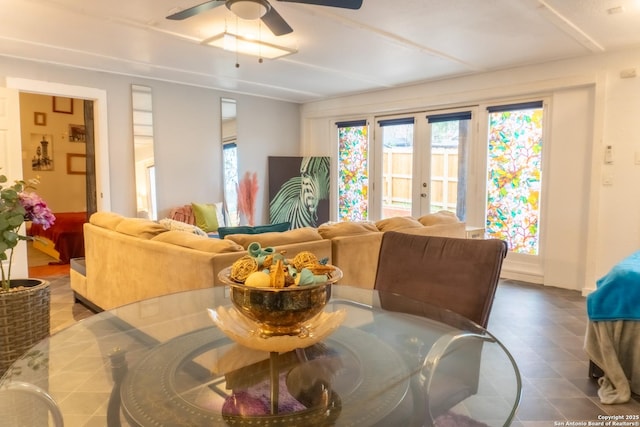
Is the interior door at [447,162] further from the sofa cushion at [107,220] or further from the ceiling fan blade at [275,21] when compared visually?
the sofa cushion at [107,220]

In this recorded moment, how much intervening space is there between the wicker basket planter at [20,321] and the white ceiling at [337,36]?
2101 millimetres

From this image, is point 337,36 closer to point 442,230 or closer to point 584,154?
point 442,230

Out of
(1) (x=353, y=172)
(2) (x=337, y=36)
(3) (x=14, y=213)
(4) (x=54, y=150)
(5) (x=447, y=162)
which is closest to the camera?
(3) (x=14, y=213)

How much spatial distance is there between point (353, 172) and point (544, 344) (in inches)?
175

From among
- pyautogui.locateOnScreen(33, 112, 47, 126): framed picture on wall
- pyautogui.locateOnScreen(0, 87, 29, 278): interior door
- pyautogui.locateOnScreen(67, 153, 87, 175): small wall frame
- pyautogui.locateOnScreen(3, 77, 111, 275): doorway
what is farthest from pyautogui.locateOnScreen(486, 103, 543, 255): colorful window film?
pyautogui.locateOnScreen(33, 112, 47, 126): framed picture on wall

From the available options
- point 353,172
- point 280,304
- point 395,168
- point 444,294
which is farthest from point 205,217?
point 280,304

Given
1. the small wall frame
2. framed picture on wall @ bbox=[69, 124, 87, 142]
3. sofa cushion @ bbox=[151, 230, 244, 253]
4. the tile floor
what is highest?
framed picture on wall @ bbox=[69, 124, 87, 142]

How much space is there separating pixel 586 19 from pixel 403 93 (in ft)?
9.09

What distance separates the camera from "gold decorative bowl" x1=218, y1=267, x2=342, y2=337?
1.18 meters

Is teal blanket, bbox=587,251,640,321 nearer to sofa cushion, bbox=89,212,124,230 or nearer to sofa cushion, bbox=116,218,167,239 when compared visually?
sofa cushion, bbox=116,218,167,239

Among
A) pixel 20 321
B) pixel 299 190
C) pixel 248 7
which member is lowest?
pixel 20 321

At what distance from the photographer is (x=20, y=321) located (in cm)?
239

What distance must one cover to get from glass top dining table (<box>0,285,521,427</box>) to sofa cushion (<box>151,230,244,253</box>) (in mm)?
735

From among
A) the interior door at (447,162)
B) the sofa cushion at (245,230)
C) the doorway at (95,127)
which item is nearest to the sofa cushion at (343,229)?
the sofa cushion at (245,230)
